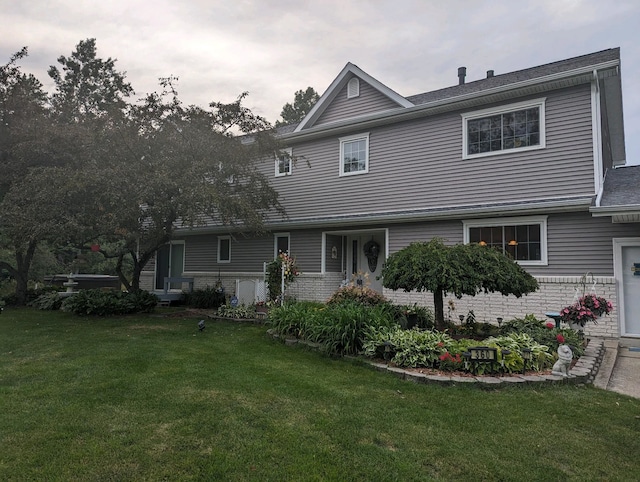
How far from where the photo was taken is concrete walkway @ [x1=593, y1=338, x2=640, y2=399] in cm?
508

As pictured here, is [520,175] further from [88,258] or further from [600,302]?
[88,258]

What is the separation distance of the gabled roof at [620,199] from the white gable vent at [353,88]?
7.02 metres

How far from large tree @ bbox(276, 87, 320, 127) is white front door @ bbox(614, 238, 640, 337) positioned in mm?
26860

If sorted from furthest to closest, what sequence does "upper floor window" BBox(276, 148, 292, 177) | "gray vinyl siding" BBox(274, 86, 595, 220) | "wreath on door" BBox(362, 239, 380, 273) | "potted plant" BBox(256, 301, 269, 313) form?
1. "upper floor window" BBox(276, 148, 292, 177)
2. "wreath on door" BBox(362, 239, 380, 273)
3. "potted plant" BBox(256, 301, 269, 313)
4. "gray vinyl siding" BBox(274, 86, 595, 220)

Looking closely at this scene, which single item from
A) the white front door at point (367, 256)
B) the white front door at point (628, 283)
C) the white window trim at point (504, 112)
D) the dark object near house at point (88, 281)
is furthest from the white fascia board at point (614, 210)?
the dark object near house at point (88, 281)

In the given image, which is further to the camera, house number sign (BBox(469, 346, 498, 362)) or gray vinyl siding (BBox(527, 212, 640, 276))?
gray vinyl siding (BBox(527, 212, 640, 276))

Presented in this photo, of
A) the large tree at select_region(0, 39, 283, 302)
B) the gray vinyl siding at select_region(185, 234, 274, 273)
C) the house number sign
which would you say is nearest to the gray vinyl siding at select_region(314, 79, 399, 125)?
the large tree at select_region(0, 39, 283, 302)

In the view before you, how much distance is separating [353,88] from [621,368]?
9741mm

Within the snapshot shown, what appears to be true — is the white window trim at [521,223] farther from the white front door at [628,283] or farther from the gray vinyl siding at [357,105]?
the gray vinyl siding at [357,105]

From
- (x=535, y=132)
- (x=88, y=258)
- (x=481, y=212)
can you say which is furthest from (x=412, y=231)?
(x=88, y=258)

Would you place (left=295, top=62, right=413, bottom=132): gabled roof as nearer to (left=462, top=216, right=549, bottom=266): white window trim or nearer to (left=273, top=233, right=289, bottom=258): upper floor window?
(left=273, top=233, right=289, bottom=258): upper floor window

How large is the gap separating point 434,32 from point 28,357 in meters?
11.7

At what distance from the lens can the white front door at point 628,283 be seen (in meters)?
8.02

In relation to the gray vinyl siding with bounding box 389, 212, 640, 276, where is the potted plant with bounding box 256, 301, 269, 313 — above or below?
below
